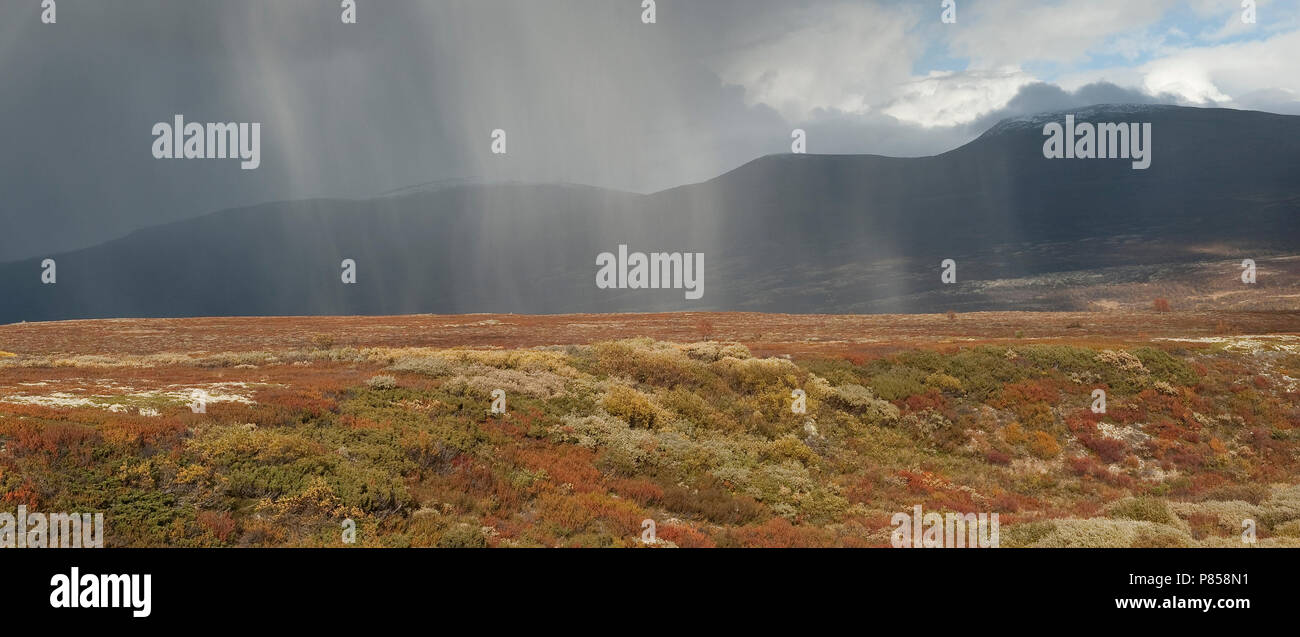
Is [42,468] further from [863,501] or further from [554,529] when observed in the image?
[863,501]

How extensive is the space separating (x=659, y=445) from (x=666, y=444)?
25 centimetres

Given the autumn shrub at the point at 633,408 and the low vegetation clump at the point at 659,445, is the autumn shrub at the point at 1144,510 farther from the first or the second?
the autumn shrub at the point at 633,408

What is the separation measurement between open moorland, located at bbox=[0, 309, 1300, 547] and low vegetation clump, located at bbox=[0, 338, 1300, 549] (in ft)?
0.28

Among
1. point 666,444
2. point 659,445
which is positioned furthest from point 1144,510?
point 659,445

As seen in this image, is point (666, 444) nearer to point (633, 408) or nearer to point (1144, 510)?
point (633, 408)

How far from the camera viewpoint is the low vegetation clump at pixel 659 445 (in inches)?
482

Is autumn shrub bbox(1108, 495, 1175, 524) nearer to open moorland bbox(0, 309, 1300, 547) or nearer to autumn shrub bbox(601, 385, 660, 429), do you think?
open moorland bbox(0, 309, 1300, 547)

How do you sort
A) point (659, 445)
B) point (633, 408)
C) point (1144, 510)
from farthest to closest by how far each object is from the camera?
point (633, 408)
point (659, 445)
point (1144, 510)

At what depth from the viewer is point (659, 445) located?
778 inches

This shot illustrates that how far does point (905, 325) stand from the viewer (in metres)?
73.2

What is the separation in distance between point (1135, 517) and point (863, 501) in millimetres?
7403

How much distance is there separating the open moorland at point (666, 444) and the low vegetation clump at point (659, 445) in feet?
0.28
